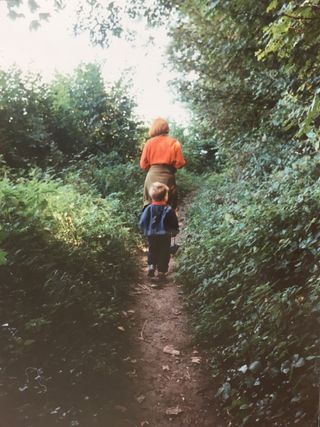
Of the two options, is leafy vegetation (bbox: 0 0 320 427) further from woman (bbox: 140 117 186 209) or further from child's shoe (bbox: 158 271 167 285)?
woman (bbox: 140 117 186 209)

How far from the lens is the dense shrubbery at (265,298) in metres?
3.18

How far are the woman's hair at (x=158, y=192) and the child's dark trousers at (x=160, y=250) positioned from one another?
62cm

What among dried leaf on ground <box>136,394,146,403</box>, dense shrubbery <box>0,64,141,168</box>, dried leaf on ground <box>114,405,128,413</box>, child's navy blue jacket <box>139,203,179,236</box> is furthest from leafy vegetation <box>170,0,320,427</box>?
dense shrubbery <box>0,64,141,168</box>

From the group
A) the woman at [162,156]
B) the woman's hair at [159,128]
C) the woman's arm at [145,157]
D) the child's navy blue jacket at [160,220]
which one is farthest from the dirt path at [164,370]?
the woman's hair at [159,128]

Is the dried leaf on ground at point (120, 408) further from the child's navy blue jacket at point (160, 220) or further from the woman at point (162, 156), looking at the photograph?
the woman at point (162, 156)

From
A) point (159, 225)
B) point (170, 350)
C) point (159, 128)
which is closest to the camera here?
point (170, 350)

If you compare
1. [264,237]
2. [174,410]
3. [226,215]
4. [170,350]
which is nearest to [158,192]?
[226,215]

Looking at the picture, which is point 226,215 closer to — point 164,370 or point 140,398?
point 164,370

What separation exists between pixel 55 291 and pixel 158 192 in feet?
8.81

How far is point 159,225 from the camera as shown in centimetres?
656

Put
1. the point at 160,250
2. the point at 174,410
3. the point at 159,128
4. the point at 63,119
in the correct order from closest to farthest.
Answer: the point at 174,410 < the point at 160,250 < the point at 159,128 < the point at 63,119

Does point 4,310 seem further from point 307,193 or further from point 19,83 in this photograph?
point 19,83

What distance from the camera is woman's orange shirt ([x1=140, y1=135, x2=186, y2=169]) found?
703 cm

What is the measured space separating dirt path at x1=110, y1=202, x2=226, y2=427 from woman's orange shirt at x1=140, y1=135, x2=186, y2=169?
7.42ft
